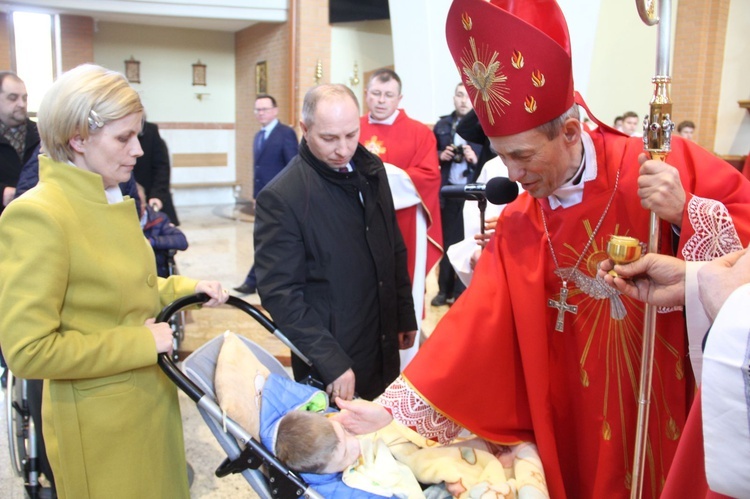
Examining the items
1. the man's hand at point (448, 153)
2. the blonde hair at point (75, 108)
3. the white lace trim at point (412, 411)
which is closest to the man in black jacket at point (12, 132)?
the blonde hair at point (75, 108)

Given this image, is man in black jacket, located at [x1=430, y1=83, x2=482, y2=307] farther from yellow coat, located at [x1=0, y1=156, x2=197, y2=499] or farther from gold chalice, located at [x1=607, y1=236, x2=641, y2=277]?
gold chalice, located at [x1=607, y1=236, x2=641, y2=277]

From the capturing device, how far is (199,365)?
1.93 m

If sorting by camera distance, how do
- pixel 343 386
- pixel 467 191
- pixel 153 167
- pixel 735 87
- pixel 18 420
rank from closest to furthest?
pixel 467 191, pixel 343 386, pixel 18 420, pixel 153 167, pixel 735 87

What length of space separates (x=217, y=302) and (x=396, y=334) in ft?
2.62

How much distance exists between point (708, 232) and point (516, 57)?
0.56m

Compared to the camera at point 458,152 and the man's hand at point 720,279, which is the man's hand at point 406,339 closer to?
the man's hand at point 720,279

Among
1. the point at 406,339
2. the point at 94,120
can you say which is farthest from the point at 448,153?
the point at 94,120

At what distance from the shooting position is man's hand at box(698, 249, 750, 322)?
0.98 metres

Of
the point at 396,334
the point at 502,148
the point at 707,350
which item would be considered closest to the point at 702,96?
the point at 396,334

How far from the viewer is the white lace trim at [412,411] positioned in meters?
1.64

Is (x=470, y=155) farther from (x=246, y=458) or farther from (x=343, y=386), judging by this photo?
(x=246, y=458)

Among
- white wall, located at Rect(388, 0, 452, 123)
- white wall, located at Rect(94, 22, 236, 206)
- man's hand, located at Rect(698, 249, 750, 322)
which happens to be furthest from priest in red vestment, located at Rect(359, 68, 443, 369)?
white wall, located at Rect(94, 22, 236, 206)

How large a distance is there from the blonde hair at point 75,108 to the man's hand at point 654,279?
124cm

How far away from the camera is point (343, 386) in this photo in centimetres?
214
